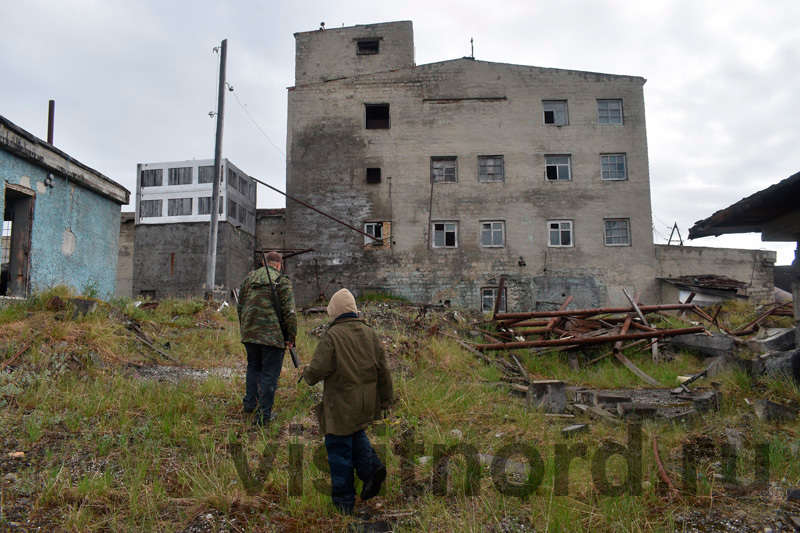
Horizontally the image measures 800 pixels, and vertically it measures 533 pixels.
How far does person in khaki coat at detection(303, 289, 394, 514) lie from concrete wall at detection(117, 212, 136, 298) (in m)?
22.4

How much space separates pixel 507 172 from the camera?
23.4 metres

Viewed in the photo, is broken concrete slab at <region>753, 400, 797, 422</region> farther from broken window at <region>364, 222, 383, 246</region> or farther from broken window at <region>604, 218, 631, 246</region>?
broken window at <region>364, 222, 383, 246</region>

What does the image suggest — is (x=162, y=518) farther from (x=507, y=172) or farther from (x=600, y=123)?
(x=600, y=123)

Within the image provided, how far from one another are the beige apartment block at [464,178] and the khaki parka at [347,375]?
18.5 meters

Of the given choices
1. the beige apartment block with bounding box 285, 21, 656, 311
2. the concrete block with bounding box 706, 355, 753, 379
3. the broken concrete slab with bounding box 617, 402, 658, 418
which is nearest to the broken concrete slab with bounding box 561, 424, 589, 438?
the broken concrete slab with bounding box 617, 402, 658, 418

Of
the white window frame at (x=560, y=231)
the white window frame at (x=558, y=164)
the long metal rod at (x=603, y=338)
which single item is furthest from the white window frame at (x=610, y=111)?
the long metal rod at (x=603, y=338)

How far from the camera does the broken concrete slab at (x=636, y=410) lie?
20.0ft

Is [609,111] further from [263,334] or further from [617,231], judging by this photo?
[263,334]

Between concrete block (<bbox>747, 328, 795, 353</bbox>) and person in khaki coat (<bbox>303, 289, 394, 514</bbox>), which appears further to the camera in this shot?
concrete block (<bbox>747, 328, 795, 353</bbox>)

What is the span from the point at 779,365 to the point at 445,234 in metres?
16.9

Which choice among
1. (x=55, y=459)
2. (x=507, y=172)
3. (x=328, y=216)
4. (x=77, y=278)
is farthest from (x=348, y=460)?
(x=507, y=172)

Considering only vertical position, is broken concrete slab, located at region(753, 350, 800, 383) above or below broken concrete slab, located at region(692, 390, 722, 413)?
above

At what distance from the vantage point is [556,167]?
23.6 m

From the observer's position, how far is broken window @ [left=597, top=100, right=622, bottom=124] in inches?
942
